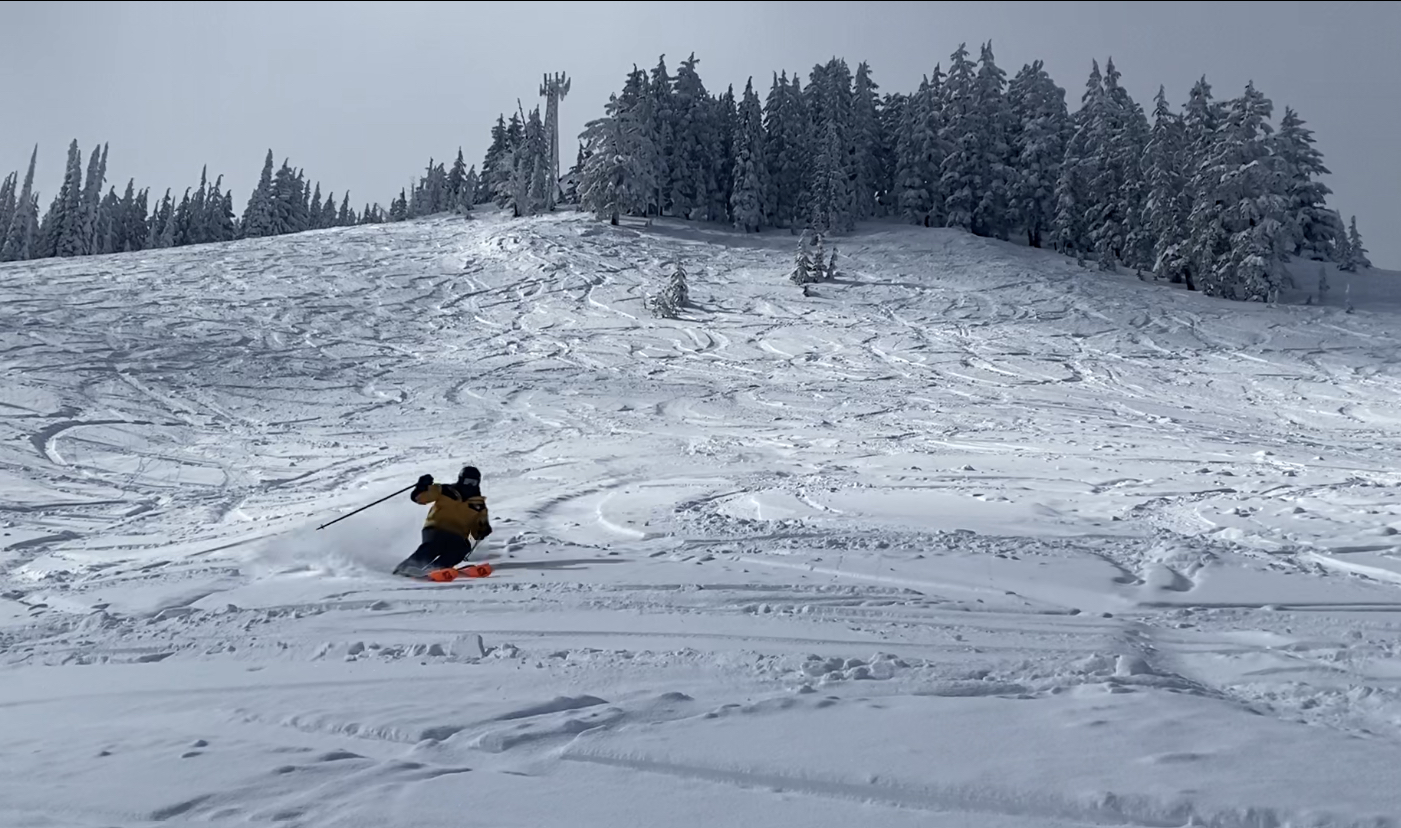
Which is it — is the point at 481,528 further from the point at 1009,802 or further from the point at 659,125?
the point at 659,125

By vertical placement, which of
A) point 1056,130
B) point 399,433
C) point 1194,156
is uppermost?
point 1056,130

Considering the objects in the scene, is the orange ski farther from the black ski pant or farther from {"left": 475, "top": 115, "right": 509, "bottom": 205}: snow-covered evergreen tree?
{"left": 475, "top": 115, "right": 509, "bottom": 205}: snow-covered evergreen tree

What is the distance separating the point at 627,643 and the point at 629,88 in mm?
54311

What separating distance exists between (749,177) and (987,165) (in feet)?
45.8

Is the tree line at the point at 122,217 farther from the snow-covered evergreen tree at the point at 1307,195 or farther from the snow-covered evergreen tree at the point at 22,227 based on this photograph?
the snow-covered evergreen tree at the point at 1307,195

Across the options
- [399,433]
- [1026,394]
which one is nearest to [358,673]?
[399,433]

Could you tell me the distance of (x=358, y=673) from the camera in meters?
4.80

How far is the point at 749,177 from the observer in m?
53.5

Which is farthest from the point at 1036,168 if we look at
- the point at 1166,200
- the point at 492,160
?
the point at 492,160

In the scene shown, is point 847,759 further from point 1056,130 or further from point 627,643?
point 1056,130

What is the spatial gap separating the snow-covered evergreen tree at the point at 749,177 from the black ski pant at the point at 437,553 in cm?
4765

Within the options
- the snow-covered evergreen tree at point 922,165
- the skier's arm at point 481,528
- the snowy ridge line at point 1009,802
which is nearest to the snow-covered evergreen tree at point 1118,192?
the snow-covered evergreen tree at point 922,165

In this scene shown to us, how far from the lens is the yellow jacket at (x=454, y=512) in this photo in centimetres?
807

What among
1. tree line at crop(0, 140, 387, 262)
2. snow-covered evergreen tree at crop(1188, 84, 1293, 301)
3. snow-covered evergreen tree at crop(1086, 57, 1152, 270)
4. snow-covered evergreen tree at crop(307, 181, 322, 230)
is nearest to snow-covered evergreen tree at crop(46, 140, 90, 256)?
tree line at crop(0, 140, 387, 262)
